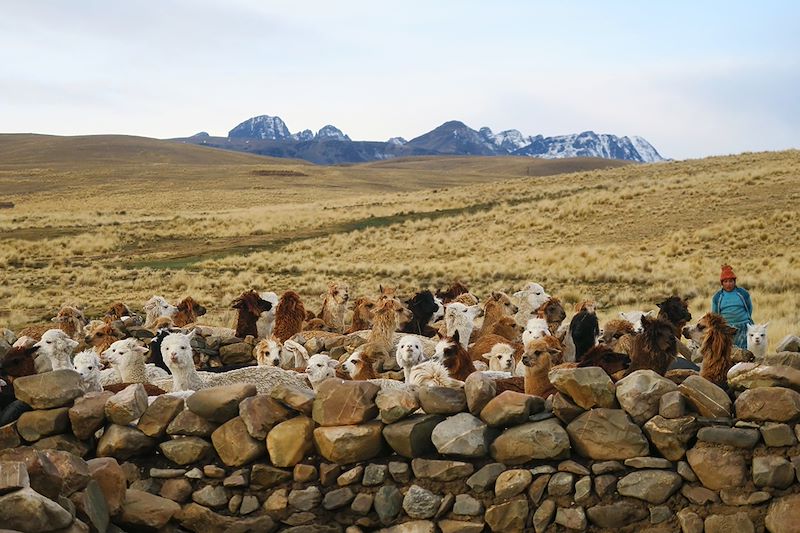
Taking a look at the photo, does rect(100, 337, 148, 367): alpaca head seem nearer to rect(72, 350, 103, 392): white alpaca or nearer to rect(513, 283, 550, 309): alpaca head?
rect(72, 350, 103, 392): white alpaca

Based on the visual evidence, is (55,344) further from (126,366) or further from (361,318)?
(361,318)

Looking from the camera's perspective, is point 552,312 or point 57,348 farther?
point 552,312

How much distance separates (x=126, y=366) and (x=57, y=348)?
3.40 feet

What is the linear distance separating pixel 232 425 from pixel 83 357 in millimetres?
3660

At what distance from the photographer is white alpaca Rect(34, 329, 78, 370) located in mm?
9703

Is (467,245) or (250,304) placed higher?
(250,304)

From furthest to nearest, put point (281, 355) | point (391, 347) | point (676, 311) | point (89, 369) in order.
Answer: point (676, 311)
point (391, 347)
point (281, 355)
point (89, 369)

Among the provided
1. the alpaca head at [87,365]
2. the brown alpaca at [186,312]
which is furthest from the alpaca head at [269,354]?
the brown alpaca at [186,312]

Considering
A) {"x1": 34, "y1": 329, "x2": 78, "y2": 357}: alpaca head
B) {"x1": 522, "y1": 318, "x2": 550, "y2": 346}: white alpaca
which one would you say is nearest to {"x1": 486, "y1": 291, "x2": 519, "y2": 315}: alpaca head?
{"x1": 522, "y1": 318, "x2": 550, "y2": 346}: white alpaca

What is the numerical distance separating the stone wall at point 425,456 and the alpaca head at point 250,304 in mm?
7884

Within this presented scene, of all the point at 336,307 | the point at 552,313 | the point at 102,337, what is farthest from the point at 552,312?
the point at 102,337

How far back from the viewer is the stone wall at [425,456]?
5.99m

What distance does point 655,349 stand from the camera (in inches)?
332

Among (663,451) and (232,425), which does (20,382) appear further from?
(663,451)
